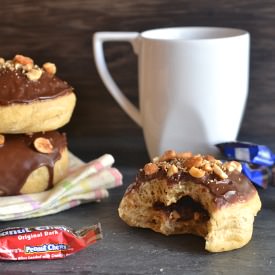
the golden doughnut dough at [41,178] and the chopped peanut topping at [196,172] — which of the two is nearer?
the chopped peanut topping at [196,172]

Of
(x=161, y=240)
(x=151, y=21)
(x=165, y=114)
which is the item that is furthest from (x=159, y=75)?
(x=161, y=240)

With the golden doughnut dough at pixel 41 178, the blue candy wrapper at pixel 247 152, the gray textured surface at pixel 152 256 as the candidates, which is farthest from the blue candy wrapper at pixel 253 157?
the golden doughnut dough at pixel 41 178

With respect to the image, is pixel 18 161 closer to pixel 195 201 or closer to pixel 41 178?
pixel 41 178

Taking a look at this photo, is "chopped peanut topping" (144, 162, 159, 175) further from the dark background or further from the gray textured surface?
the dark background

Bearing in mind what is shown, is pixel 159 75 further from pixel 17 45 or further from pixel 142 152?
pixel 17 45

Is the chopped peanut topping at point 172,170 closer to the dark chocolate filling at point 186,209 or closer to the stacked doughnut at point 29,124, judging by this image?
the dark chocolate filling at point 186,209

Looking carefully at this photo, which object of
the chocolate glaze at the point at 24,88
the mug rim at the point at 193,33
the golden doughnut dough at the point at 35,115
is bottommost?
the golden doughnut dough at the point at 35,115

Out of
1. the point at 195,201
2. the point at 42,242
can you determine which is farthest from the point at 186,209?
the point at 42,242
